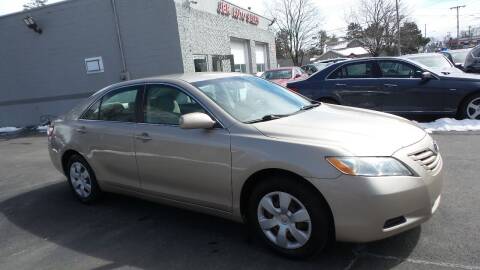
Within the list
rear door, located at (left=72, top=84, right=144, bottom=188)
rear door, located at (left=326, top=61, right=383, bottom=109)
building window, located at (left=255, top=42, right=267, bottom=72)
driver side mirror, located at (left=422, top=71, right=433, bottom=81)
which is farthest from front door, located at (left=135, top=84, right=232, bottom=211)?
building window, located at (left=255, top=42, right=267, bottom=72)

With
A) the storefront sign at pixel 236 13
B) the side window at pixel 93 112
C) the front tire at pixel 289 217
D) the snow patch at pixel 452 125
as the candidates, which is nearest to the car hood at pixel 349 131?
the front tire at pixel 289 217

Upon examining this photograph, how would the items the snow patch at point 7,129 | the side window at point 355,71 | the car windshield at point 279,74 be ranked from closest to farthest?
the side window at point 355,71
the snow patch at point 7,129
the car windshield at point 279,74

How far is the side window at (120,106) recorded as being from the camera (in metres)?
4.75

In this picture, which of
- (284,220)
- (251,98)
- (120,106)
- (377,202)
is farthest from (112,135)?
(377,202)

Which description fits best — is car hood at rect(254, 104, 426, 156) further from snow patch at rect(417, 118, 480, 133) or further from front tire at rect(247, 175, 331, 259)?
snow patch at rect(417, 118, 480, 133)

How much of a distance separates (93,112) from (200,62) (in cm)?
1113

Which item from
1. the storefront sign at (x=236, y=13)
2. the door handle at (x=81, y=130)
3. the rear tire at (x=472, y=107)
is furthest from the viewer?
the storefront sign at (x=236, y=13)

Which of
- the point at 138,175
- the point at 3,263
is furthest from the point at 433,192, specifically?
the point at 3,263

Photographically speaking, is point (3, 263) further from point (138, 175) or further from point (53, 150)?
point (53, 150)

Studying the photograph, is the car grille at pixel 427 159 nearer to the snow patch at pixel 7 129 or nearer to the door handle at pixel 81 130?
the door handle at pixel 81 130

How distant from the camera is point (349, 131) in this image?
138 inches

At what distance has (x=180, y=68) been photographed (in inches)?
574

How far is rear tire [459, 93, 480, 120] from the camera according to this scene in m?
8.43

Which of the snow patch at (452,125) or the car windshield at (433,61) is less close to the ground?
the car windshield at (433,61)
